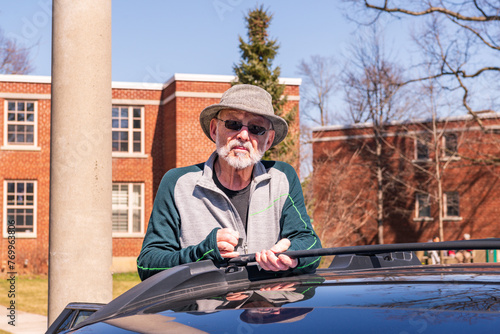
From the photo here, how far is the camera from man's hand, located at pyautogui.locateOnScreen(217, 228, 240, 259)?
235 cm

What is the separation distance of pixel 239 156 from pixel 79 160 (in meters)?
1.56

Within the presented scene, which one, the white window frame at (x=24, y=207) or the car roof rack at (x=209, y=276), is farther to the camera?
the white window frame at (x=24, y=207)

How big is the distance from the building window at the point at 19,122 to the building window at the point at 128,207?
164 inches

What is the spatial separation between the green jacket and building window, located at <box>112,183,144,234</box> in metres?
22.8

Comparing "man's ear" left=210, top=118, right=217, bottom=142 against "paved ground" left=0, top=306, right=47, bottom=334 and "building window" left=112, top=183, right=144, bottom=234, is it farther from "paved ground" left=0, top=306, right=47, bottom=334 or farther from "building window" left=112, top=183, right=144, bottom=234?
"building window" left=112, top=183, right=144, bottom=234

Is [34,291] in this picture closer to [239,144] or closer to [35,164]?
[35,164]

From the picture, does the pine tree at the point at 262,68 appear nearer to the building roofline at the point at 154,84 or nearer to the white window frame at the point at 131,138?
the building roofline at the point at 154,84

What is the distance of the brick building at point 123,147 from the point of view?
2398cm

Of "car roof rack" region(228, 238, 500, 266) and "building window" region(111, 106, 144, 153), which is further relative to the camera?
"building window" region(111, 106, 144, 153)

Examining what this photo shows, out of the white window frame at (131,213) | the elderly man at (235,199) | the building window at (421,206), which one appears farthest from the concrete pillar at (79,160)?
the building window at (421,206)

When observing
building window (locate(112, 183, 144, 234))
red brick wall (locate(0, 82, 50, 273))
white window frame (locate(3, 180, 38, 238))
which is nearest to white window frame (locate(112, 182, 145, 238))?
building window (locate(112, 183, 144, 234))

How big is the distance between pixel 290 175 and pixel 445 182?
29973 mm

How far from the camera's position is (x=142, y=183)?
25.8 m

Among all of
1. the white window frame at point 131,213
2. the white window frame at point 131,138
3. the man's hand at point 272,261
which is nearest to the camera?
the man's hand at point 272,261
